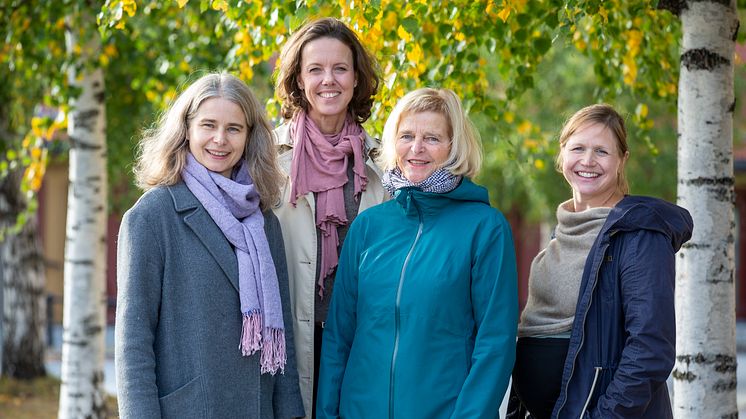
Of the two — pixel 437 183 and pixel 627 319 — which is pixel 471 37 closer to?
pixel 437 183

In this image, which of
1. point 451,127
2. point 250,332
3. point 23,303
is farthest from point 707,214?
point 23,303

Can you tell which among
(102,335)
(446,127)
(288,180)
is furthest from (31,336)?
(446,127)

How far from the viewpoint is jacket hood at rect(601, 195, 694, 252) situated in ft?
9.66

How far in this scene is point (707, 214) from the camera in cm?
405

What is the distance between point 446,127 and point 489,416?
3.09 feet

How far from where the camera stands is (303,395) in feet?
11.6

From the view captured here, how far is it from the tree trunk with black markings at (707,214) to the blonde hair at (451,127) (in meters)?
1.30

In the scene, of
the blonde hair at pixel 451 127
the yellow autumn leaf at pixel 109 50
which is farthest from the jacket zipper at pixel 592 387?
the yellow autumn leaf at pixel 109 50

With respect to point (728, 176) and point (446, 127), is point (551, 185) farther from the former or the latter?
point (446, 127)

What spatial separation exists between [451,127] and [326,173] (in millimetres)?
613

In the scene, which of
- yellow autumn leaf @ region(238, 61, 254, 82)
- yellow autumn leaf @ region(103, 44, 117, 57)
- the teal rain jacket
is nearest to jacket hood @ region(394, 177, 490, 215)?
the teal rain jacket

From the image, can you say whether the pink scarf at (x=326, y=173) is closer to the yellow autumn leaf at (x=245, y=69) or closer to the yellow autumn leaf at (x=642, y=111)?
the yellow autumn leaf at (x=245, y=69)

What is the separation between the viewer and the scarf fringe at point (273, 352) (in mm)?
3162

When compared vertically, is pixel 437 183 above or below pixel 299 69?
below
